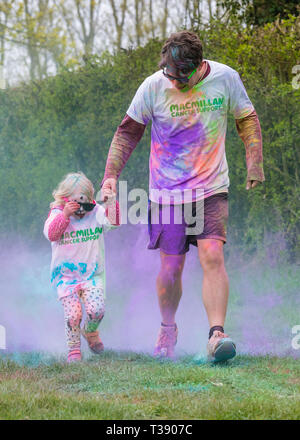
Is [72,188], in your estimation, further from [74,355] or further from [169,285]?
[74,355]

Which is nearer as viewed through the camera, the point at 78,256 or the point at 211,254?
the point at 211,254

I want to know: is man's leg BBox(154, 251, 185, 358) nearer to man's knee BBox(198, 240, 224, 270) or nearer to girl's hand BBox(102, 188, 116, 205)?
man's knee BBox(198, 240, 224, 270)

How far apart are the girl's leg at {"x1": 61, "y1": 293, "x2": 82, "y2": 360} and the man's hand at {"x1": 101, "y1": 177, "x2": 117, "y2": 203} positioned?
0.75 metres

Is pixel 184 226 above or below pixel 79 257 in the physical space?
above

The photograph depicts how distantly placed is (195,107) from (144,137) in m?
2.99

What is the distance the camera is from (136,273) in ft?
23.9

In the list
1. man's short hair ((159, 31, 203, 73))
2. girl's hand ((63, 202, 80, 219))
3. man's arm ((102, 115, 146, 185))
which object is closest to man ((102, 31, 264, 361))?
man's short hair ((159, 31, 203, 73))

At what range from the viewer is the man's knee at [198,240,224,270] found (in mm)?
4562

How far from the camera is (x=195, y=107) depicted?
183 inches

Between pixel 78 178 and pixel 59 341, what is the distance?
1.33 meters

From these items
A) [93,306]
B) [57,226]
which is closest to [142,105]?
[57,226]

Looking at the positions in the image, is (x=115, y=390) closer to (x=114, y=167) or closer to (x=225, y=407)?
(x=225, y=407)

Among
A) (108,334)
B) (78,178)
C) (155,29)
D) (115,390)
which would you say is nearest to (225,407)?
(115,390)

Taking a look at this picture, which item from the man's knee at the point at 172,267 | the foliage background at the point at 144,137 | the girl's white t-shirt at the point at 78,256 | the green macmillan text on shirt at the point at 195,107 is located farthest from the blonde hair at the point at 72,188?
the foliage background at the point at 144,137
